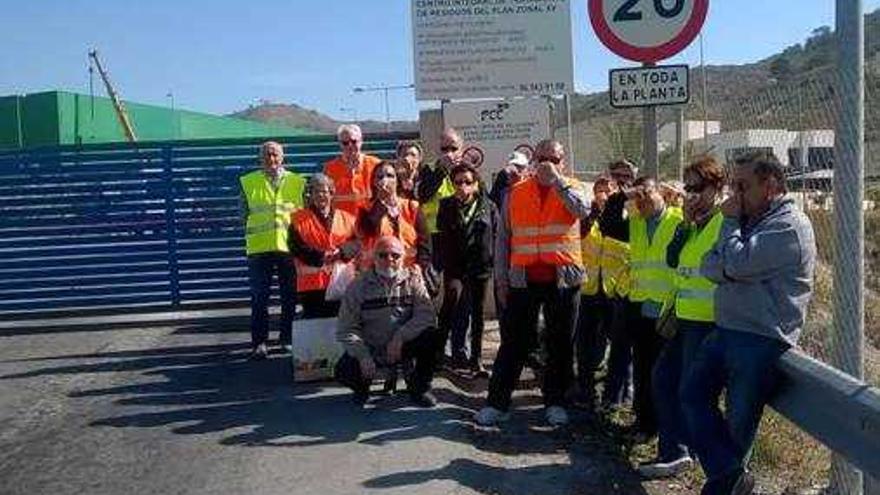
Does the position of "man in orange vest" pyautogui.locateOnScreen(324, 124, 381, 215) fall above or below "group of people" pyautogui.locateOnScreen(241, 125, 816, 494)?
above

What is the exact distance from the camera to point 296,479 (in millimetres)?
5879

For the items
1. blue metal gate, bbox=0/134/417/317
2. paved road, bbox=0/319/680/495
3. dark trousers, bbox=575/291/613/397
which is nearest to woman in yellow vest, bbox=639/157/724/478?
paved road, bbox=0/319/680/495

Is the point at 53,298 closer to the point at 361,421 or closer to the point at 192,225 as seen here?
the point at 192,225

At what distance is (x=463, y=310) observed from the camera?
8.66 metres

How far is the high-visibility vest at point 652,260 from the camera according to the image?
638 centimetres

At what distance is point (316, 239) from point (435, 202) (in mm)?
1095

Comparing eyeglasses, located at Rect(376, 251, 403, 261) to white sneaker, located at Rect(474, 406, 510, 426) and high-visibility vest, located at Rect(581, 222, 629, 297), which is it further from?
high-visibility vest, located at Rect(581, 222, 629, 297)

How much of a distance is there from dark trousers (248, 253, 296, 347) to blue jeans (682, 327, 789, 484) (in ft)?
15.4

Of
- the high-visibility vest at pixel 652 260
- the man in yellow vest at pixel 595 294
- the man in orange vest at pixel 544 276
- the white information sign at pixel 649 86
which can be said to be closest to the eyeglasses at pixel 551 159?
the man in orange vest at pixel 544 276

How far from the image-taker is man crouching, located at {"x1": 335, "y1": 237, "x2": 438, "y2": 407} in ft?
24.5

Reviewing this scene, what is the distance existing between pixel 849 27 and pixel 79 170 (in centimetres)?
883

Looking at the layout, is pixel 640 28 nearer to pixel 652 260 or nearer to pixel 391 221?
pixel 652 260

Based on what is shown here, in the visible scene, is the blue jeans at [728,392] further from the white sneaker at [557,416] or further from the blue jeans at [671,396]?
the white sneaker at [557,416]

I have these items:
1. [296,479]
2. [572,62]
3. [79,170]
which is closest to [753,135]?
[572,62]
